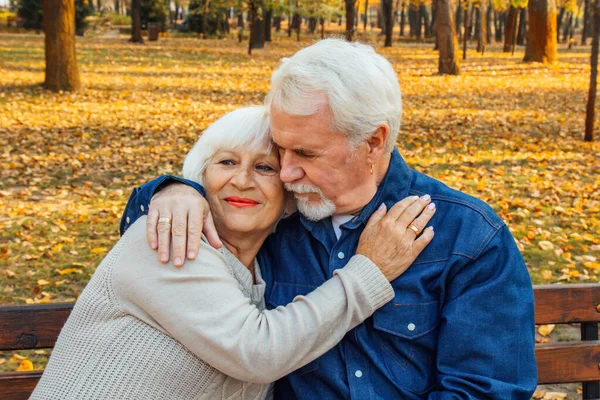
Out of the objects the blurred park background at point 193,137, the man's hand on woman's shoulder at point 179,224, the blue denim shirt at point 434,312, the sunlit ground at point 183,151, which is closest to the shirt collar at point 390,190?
the blue denim shirt at point 434,312

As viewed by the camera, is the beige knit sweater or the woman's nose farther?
the woman's nose

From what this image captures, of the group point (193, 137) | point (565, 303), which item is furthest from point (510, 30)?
point (565, 303)

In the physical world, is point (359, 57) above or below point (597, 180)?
above

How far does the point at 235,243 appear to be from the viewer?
274 centimetres

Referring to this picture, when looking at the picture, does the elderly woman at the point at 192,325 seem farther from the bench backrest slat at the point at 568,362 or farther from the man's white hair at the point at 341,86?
the bench backrest slat at the point at 568,362

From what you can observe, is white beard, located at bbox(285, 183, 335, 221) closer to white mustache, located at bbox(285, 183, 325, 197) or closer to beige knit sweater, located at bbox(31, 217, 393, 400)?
white mustache, located at bbox(285, 183, 325, 197)

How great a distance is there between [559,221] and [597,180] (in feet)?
6.39

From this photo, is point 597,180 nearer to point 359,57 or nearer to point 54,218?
point 54,218

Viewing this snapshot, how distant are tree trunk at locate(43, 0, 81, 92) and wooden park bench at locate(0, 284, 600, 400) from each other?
42.9ft

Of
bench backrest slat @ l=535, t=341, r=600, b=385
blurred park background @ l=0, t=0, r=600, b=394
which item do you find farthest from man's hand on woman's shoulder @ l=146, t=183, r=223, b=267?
blurred park background @ l=0, t=0, r=600, b=394

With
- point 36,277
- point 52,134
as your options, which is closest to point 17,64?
point 52,134

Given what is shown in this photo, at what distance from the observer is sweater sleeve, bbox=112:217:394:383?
2270 millimetres

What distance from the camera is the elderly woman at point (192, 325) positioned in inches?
89.8

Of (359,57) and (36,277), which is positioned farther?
(36,277)
